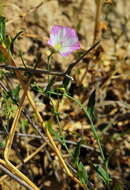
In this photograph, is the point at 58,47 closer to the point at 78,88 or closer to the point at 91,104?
the point at 91,104

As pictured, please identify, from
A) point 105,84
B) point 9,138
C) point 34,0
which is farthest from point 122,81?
point 9,138

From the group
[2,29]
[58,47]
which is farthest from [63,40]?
[2,29]

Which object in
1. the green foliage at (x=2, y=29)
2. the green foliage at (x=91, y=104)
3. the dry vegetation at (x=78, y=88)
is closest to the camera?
the green foliage at (x=2, y=29)

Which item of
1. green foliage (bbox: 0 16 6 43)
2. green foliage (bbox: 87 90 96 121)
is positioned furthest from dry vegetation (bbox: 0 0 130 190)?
green foliage (bbox: 0 16 6 43)

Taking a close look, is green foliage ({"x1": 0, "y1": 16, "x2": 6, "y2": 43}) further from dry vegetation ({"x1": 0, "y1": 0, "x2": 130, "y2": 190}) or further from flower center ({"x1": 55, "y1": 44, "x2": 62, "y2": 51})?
dry vegetation ({"x1": 0, "y1": 0, "x2": 130, "y2": 190})

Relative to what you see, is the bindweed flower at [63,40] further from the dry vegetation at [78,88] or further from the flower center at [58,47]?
the dry vegetation at [78,88]

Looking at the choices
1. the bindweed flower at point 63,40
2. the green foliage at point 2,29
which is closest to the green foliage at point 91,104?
the bindweed flower at point 63,40
